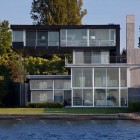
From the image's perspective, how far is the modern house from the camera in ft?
203

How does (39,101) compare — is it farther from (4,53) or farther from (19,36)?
(4,53)

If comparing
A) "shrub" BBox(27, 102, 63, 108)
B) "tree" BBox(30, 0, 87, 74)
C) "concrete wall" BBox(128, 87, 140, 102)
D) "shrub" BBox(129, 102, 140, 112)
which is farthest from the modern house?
"tree" BBox(30, 0, 87, 74)

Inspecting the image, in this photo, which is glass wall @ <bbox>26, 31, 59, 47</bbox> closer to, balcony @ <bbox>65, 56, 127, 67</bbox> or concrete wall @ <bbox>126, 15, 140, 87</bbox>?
balcony @ <bbox>65, 56, 127, 67</bbox>

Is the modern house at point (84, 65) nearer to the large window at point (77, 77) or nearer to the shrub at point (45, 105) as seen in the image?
the large window at point (77, 77)

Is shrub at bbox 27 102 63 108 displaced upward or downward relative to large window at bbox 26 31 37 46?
downward

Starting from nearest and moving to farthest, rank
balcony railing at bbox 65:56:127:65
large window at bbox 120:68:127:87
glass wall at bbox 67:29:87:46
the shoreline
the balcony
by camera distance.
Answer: the shoreline < large window at bbox 120:68:127:87 < the balcony < balcony railing at bbox 65:56:127:65 < glass wall at bbox 67:29:87:46

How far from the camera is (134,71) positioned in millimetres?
63281

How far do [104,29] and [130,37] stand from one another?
10.2 feet

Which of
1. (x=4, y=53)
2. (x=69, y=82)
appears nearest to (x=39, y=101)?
(x=69, y=82)

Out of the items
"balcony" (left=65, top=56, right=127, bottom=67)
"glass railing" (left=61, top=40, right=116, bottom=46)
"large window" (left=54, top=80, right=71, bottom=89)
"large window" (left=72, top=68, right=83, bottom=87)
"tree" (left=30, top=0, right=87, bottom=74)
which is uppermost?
"tree" (left=30, top=0, right=87, bottom=74)

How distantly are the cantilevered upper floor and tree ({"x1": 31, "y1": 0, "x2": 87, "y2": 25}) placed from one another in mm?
22100

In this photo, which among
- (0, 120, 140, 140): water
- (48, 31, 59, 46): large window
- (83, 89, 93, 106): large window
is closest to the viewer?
(0, 120, 140, 140): water

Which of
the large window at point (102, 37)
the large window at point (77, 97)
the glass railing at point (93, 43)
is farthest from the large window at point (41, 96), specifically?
the large window at point (102, 37)

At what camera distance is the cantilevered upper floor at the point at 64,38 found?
66.4m
